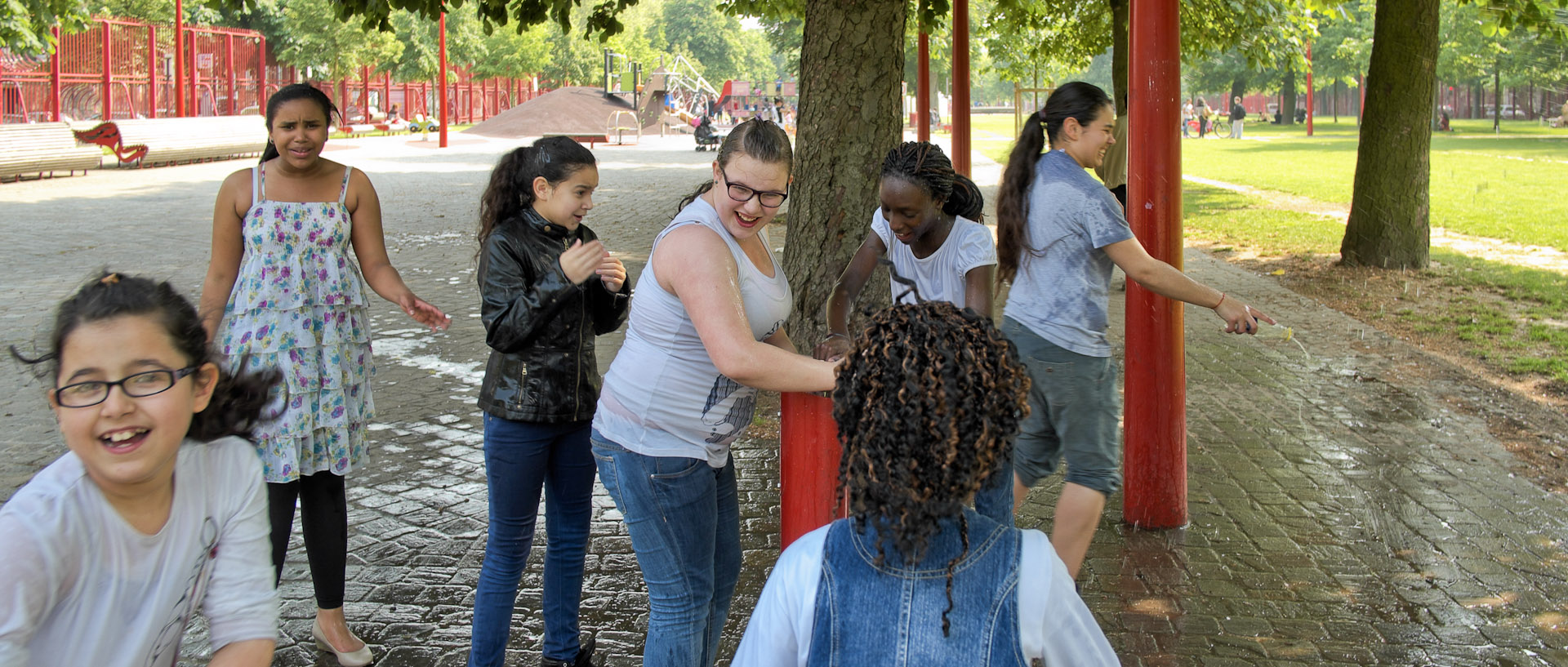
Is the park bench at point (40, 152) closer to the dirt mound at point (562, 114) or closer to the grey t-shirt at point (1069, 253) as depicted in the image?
the dirt mound at point (562, 114)

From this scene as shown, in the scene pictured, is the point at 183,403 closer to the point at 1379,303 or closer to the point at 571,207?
the point at 571,207

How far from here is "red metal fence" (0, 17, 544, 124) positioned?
1169 inches

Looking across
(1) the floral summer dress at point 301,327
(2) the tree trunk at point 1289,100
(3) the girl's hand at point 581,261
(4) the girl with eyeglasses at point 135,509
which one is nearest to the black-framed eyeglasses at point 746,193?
(3) the girl's hand at point 581,261

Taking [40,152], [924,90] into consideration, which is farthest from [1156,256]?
[40,152]

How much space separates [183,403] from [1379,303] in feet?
35.4

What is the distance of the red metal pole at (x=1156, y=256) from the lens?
494 centimetres

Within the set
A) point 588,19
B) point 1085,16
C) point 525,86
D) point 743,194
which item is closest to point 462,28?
point 525,86

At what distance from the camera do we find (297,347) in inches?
143

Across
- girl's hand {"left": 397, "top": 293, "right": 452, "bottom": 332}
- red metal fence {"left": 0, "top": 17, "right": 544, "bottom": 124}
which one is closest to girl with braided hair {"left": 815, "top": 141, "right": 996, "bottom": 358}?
girl's hand {"left": 397, "top": 293, "right": 452, "bottom": 332}

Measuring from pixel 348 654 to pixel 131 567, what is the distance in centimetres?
201

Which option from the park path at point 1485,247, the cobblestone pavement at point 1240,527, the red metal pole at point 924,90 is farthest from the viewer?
the red metal pole at point 924,90

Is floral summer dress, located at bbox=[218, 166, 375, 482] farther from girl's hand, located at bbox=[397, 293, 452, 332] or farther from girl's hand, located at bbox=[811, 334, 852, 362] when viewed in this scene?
girl's hand, located at bbox=[811, 334, 852, 362]

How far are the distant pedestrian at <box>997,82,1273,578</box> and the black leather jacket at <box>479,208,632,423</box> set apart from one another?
1.36 metres

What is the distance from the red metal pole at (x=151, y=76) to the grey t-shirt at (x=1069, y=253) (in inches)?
1348
